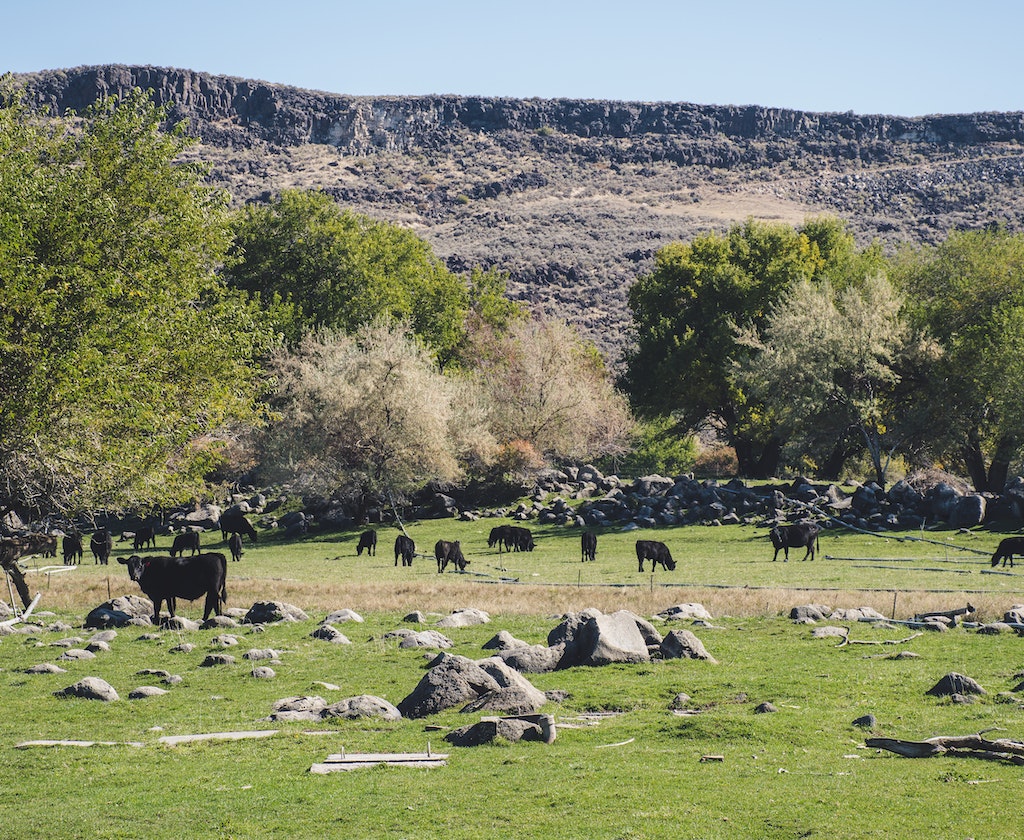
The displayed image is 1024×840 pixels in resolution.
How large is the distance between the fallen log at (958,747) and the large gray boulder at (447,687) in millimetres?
6236

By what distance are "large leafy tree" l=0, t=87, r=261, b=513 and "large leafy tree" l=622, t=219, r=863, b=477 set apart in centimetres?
3927

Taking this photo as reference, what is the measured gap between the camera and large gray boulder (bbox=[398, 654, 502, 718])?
16.7m

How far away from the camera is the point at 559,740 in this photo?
14.7 metres

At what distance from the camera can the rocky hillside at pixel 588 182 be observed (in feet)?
506

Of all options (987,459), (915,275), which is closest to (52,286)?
(915,275)

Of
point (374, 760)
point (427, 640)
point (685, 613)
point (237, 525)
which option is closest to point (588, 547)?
point (685, 613)

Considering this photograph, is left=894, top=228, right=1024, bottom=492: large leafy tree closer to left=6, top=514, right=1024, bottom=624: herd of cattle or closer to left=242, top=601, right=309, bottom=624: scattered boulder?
left=6, top=514, right=1024, bottom=624: herd of cattle

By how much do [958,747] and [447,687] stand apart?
298 inches

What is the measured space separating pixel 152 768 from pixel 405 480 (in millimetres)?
46283

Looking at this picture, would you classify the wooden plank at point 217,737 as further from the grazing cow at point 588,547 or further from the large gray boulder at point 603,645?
the grazing cow at point 588,547

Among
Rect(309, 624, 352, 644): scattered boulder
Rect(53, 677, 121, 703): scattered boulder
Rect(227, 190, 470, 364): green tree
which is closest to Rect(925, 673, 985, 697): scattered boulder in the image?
Rect(309, 624, 352, 644): scattered boulder

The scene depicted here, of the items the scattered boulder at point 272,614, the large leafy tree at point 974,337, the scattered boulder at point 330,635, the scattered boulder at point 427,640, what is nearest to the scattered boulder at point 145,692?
the scattered boulder at point 330,635

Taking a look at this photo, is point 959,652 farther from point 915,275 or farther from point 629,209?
point 629,209

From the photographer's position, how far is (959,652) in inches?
795
